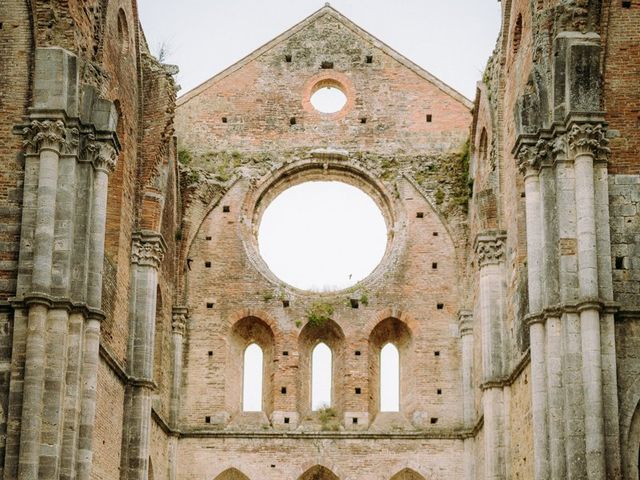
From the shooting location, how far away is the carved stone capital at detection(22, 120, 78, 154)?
17.0 metres

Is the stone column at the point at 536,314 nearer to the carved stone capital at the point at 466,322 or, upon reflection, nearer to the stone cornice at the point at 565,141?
the stone cornice at the point at 565,141

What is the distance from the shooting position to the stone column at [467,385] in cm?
2437

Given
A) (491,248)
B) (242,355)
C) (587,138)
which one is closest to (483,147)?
(491,248)

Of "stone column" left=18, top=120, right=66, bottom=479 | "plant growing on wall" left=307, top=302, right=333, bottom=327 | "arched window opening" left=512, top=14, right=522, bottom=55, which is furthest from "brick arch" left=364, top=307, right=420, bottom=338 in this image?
"stone column" left=18, top=120, right=66, bottom=479

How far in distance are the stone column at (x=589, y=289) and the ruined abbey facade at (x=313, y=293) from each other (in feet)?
0.10

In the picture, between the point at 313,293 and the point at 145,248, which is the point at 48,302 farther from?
the point at 313,293

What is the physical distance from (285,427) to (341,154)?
540cm

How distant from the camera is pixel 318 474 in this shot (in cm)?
2486

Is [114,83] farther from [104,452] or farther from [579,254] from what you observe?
[579,254]

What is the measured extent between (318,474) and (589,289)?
999 centimetres

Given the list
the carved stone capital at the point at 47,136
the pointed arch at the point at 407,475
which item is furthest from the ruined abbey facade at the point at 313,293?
the pointed arch at the point at 407,475

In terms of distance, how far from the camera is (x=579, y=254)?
16391 mm

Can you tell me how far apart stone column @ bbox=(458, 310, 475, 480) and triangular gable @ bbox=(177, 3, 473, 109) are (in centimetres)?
456

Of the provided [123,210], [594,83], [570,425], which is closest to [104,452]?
[123,210]
